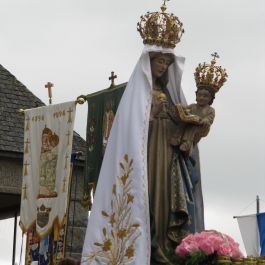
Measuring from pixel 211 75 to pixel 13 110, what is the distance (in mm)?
9474

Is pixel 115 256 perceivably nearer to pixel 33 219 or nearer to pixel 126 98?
pixel 126 98

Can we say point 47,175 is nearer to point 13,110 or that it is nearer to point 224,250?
point 224,250

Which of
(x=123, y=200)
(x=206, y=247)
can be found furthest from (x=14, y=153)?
(x=206, y=247)

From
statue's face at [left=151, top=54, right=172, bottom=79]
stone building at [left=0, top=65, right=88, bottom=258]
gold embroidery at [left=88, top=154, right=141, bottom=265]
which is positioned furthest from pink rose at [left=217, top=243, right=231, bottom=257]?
stone building at [left=0, top=65, right=88, bottom=258]

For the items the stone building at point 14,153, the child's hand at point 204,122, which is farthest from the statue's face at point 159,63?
the stone building at point 14,153

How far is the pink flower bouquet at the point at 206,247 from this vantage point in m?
10.8

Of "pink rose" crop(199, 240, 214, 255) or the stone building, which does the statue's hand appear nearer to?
"pink rose" crop(199, 240, 214, 255)

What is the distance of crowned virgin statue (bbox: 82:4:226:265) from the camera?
11055 millimetres

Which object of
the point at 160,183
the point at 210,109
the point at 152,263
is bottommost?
the point at 152,263

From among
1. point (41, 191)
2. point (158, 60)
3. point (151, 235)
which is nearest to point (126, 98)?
point (158, 60)

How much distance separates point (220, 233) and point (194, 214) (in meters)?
0.72

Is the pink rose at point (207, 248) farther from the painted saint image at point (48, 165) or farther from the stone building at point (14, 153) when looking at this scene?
the stone building at point (14, 153)

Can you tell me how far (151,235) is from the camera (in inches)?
446

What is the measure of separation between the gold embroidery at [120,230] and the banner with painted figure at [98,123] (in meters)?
2.81
